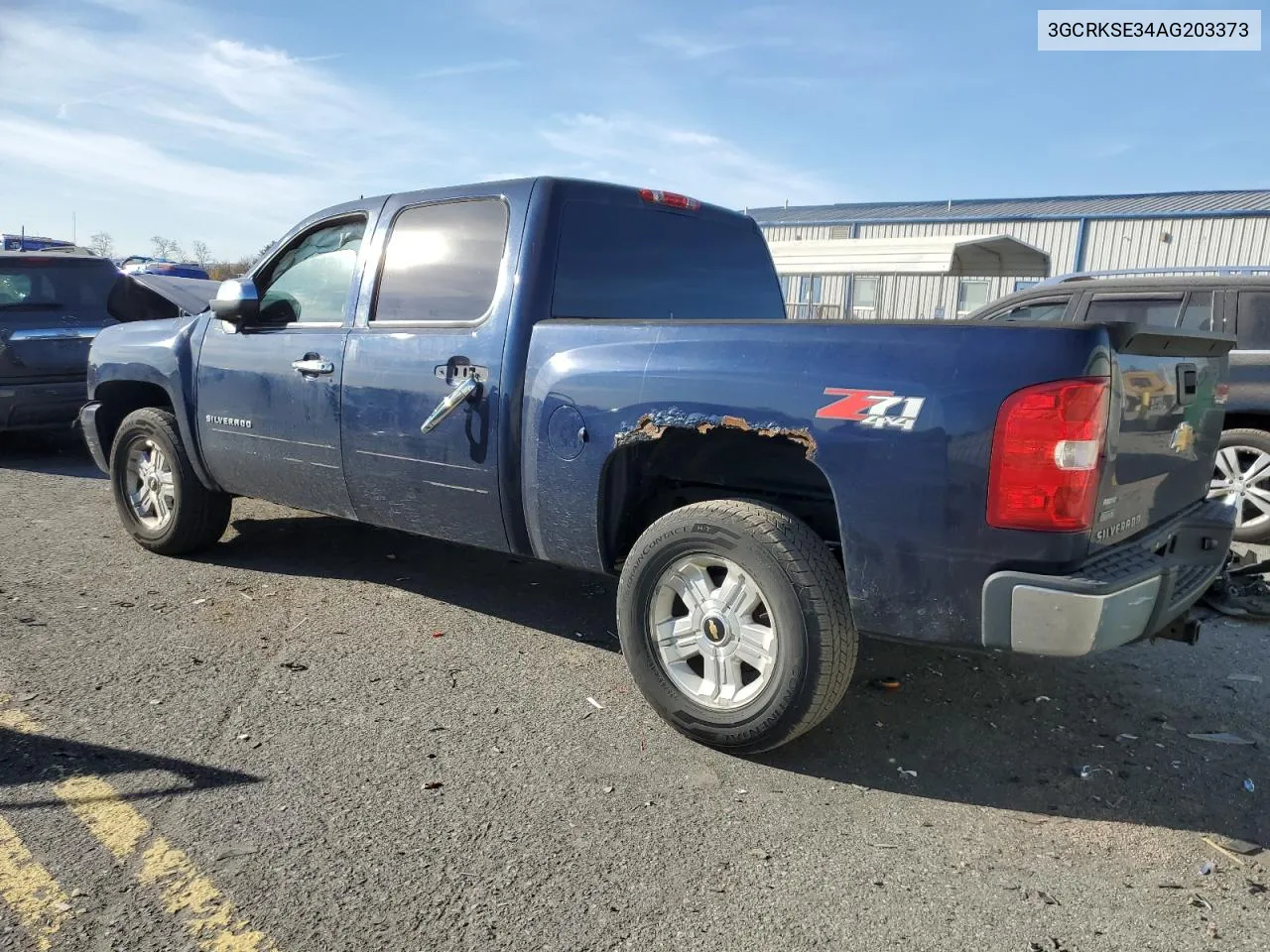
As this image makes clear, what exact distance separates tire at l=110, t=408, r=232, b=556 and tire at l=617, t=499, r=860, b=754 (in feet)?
9.80

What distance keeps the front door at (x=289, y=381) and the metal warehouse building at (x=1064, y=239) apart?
16347 millimetres

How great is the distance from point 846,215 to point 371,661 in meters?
33.7

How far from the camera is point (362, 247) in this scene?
14.2ft

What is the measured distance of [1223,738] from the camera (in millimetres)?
3389

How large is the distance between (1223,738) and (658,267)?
291 cm

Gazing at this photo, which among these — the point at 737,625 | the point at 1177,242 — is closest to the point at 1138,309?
the point at 737,625

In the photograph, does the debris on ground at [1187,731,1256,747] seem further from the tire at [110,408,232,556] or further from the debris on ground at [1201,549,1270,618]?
the tire at [110,408,232,556]

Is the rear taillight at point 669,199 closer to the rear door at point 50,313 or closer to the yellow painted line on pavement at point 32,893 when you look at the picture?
the yellow painted line on pavement at point 32,893

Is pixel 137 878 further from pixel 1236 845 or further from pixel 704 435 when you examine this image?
pixel 1236 845

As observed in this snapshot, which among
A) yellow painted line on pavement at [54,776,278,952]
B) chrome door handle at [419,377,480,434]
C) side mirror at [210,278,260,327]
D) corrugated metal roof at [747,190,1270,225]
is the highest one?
corrugated metal roof at [747,190,1270,225]

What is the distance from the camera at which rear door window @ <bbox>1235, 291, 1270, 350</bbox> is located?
5.97 metres

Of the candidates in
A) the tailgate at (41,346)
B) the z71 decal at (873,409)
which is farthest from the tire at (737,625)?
the tailgate at (41,346)

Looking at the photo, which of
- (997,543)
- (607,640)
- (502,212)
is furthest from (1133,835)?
(502,212)

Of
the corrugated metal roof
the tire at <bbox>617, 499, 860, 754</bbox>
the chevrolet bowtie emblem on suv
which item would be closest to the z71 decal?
the tire at <bbox>617, 499, 860, 754</bbox>
